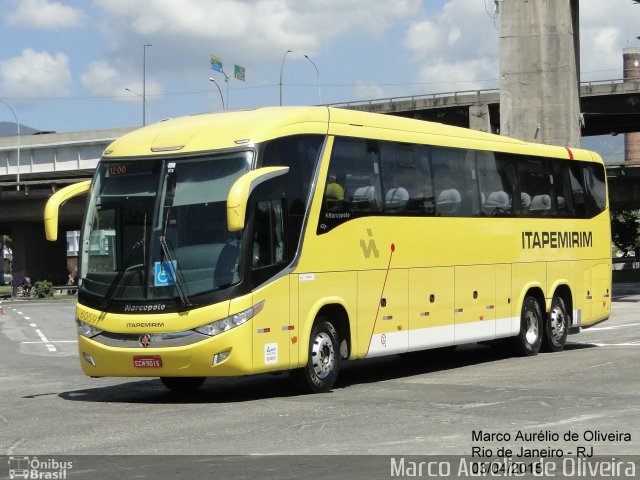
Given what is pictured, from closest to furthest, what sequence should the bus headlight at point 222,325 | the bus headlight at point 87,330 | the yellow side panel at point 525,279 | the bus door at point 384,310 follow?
the bus headlight at point 222,325, the bus headlight at point 87,330, the bus door at point 384,310, the yellow side panel at point 525,279

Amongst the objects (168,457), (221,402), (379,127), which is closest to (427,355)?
(379,127)

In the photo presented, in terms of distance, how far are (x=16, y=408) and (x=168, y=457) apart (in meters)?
4.79

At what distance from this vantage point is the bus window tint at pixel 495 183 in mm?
19531

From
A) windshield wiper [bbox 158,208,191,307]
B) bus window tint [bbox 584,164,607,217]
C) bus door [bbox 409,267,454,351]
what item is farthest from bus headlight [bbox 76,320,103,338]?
bus window tint [bbox 584,164,607,217]

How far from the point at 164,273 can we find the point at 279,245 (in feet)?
4.70

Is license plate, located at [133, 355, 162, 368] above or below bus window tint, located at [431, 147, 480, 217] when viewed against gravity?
below

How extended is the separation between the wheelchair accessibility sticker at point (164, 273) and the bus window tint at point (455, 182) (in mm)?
5199

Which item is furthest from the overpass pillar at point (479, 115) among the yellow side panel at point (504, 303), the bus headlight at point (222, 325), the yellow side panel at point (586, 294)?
the bus headlight at point (222, 325)

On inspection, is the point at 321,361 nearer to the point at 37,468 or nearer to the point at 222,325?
the point at 222,325

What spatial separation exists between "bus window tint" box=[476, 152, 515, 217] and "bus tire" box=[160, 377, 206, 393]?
5.85m

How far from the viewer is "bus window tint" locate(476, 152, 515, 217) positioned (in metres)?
19.5

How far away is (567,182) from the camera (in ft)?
72.5

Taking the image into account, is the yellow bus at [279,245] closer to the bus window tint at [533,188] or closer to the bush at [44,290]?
the bus window tint at [533,188]

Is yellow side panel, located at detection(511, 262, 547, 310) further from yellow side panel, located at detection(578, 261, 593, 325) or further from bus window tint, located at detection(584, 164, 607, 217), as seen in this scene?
bus window tint, located at detection(584, 164, 607, 217)
